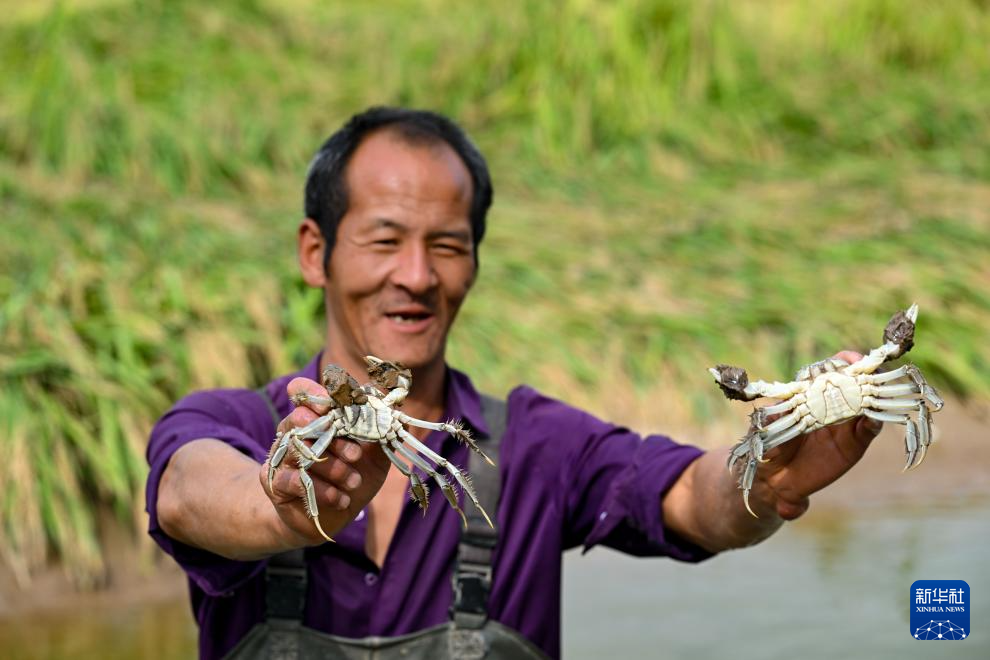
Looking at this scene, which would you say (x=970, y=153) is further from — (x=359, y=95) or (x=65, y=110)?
(x=65, y=110)

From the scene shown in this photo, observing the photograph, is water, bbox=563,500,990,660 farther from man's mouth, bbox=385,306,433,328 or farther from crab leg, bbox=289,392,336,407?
crab leg, bbox=289,392,336,407

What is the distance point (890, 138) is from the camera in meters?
9.18

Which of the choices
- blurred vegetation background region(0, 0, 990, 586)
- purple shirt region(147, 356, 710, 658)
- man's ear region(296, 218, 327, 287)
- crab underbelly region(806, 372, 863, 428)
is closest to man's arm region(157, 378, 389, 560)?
purple shirt region(147, 356, 710, 658)

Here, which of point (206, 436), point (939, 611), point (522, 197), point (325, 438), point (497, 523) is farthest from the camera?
point (522, 197)

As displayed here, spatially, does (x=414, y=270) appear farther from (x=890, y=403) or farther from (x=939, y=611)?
(x=939, y=611)

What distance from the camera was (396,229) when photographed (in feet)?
9.51

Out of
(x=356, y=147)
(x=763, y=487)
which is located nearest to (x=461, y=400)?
(x=356, y=147)

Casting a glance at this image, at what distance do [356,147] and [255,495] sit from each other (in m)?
1.02

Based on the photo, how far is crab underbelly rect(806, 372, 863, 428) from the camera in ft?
6.80

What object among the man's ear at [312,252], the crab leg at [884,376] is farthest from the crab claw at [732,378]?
the man's ear at [312,252]

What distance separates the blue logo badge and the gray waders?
A: 70.9 inches

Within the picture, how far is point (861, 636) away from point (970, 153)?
4.99 metres

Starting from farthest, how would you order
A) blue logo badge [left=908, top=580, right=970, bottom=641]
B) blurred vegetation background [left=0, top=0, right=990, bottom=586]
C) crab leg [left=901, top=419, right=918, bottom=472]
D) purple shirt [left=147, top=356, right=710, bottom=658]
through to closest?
blurred vegetation background [left=0, top=0, right=990, bottom=586] → blue logo badge [left=908, top=580, right=970, bottom=641] → purple shirt [left=147, top=356, right=710, bottom=658] → crab leg [left=901, top=419, right=918, bottom=472]

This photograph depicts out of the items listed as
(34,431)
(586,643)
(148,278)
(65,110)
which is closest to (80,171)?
(65,110)
